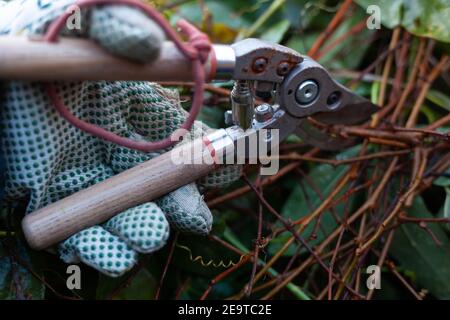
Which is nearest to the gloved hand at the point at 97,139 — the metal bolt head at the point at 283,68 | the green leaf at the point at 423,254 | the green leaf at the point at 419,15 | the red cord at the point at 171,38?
the red cord at the point at 171,38

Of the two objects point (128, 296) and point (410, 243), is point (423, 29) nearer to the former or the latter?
point (410, 243)

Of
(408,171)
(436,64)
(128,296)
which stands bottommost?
(128,296)

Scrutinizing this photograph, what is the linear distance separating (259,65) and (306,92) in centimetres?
7

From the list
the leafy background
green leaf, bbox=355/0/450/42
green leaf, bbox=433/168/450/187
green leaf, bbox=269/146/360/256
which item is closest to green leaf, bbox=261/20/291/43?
Answer: the leafy background

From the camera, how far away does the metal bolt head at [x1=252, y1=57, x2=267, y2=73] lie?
1.67 feet

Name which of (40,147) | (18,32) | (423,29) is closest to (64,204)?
(40,147)

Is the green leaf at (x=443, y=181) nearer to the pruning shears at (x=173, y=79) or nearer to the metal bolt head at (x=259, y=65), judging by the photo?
the pruning shears at (x=173, y=79)

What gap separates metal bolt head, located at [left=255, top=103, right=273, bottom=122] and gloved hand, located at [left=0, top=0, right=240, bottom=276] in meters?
0.06

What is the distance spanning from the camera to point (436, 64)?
2.93ft

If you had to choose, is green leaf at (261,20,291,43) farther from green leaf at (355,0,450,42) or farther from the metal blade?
the metal blade

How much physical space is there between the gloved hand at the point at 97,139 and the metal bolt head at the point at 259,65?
0.10m

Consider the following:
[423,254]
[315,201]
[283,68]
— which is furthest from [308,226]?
[283,68]

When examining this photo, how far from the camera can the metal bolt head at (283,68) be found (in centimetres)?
53
